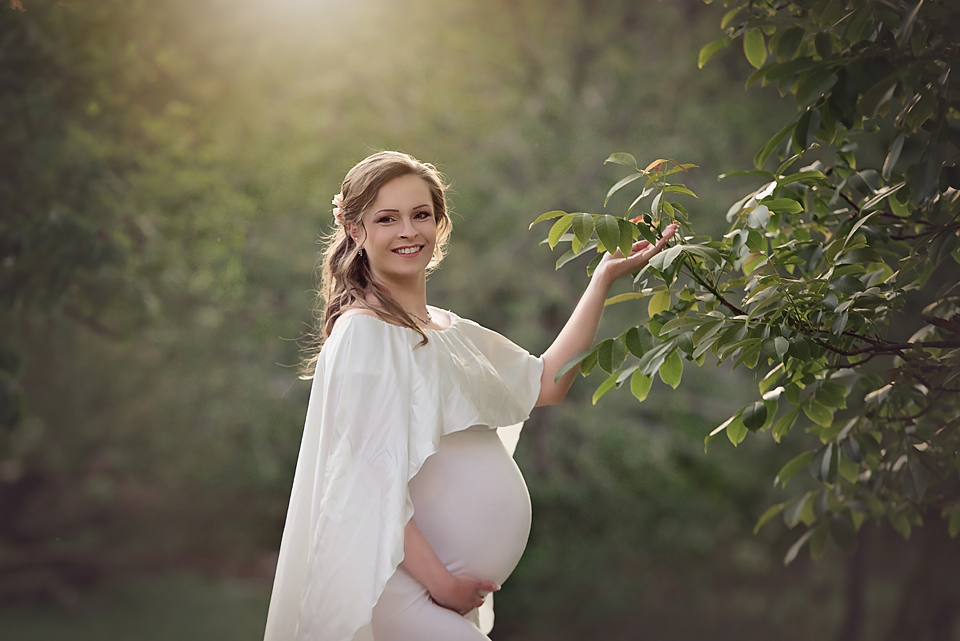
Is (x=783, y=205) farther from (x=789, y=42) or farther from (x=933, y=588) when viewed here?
(x=933, y=588)

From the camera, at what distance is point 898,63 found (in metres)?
1.16

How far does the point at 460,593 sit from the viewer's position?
3.92ft

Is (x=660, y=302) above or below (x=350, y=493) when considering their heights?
above

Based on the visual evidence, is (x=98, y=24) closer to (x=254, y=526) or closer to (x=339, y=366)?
(x=254, y=526)

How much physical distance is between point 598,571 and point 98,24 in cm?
359

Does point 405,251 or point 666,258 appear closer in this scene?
point 666,258

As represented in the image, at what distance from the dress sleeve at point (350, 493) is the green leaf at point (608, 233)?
13.1 inches

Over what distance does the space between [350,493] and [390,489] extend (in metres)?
0.06

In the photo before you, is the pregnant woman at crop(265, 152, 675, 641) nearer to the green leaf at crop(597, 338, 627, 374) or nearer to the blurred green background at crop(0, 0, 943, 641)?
the green leaf at crop(597, 338, 627, 374)

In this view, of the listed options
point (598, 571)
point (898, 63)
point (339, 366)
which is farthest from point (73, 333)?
point (898, 63)

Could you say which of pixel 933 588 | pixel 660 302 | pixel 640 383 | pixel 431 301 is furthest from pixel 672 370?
pixel 933 588

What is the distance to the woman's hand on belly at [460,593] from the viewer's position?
118cm

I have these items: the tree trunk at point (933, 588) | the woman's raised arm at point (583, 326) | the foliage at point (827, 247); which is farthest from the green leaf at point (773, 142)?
the tree trunk at point (933, 588)

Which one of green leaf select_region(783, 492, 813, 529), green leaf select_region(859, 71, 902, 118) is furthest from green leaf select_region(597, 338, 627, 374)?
green leaf select_region(783, 492, 813, 529)
